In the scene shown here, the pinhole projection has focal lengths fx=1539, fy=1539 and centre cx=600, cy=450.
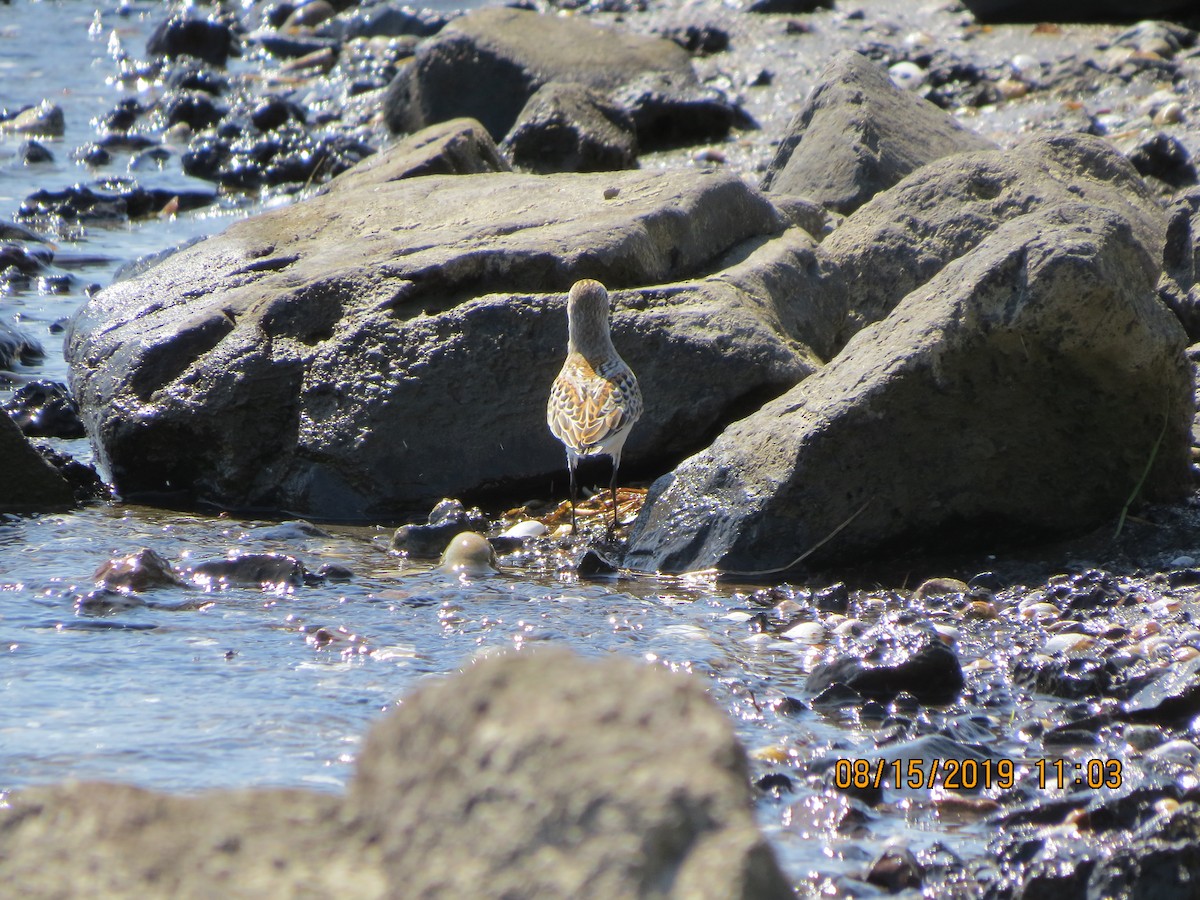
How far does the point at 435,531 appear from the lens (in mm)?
6555

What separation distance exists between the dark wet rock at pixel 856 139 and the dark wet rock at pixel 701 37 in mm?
6841

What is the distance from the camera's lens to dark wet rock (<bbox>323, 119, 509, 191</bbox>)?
9820mm

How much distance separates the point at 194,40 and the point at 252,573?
1549 centimetres

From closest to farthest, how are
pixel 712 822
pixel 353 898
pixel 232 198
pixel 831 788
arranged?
pixel 712 822, pixel 353 898, pixel 831 788, pixel 232 198

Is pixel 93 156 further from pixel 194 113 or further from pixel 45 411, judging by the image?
pixel 45 411

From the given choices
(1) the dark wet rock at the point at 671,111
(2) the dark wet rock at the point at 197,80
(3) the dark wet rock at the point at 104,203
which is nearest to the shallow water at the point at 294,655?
(3) the dark wet rock at the point at 104,203

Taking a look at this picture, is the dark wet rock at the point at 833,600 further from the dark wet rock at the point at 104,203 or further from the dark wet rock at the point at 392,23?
the dark wet rock at the point at 392,23

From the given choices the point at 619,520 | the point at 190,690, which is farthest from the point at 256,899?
the point at 619,520

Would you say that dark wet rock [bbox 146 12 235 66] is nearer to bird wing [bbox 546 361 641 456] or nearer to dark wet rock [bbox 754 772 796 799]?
bird wing [bbox 546 361 641 456]

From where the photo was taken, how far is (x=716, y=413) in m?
7.06

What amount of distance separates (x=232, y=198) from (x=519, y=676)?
1284cm

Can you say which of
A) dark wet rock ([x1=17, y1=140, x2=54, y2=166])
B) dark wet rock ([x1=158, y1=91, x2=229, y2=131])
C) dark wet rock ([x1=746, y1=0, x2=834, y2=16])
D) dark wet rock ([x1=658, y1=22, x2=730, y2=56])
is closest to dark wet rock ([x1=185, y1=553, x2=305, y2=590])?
dark wet rock ([x1=17, y1=140, x2=54, y2=166])

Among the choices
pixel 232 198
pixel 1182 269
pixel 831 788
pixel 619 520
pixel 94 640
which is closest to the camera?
pixel 831 788

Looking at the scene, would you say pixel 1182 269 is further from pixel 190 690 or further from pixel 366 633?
pixel 190 690
